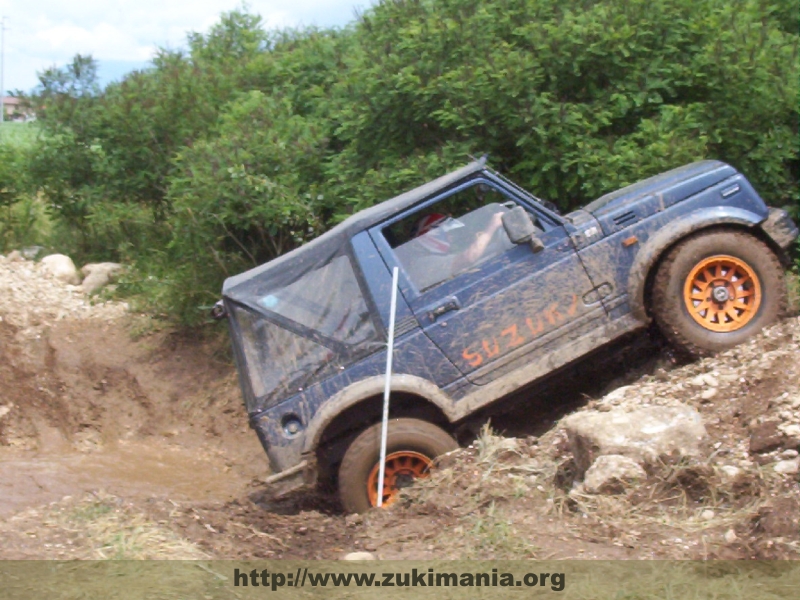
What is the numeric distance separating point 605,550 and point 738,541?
0.59 metres

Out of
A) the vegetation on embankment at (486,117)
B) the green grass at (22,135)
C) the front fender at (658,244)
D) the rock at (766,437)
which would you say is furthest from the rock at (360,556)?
the green grass at (22,135)

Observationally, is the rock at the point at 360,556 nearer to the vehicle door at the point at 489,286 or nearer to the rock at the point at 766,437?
the vehicle door at the point at 489,286

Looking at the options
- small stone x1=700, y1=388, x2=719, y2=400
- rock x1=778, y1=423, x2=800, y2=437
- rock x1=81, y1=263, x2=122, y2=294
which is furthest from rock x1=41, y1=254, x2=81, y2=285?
rock x1=778, y1=423, x2=800, y2=437

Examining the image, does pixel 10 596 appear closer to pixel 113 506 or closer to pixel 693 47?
pixel 113 506

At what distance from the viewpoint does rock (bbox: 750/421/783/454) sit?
5.11 meters

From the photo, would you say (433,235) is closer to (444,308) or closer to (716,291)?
(444,308)

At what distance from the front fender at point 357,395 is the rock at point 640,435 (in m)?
1.03

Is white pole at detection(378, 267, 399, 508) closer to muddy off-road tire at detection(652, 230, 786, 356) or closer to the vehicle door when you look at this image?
the vehicle door

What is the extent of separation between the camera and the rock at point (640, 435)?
16.8 ft

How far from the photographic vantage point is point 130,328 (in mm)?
10750

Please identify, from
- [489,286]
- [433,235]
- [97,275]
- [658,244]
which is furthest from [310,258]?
[97,275]

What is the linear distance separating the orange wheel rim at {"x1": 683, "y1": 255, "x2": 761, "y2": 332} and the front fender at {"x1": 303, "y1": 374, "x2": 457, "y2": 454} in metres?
1.77

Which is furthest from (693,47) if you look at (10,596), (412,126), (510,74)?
(10,596)

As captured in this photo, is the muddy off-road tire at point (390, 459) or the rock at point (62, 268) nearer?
the muddy off-road tire at point (390, 459)
